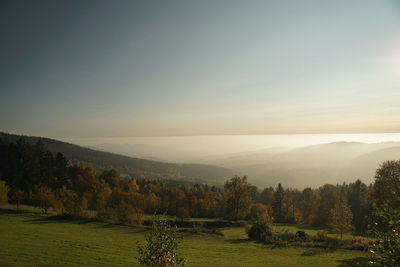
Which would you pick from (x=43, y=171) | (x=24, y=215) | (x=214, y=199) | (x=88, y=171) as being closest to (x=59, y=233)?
(x=24, y=215)

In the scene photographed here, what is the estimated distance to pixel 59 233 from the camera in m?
37.8

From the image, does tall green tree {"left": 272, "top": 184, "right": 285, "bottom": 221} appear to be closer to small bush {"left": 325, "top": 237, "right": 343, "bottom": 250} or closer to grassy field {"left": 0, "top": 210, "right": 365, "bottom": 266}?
small bush {"left": 325, "top": 237, "right": 343, "bottom": 250}

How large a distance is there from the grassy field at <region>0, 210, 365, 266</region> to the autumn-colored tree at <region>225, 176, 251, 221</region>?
55.0 ft

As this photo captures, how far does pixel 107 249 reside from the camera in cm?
3066

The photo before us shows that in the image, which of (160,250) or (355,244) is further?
(355,244)

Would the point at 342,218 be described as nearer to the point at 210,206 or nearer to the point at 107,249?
the point at 107,249

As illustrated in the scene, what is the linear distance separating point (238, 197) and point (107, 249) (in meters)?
40.3

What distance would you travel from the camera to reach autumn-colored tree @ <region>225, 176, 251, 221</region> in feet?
209

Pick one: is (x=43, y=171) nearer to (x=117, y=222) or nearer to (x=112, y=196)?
(x=112, y=196)

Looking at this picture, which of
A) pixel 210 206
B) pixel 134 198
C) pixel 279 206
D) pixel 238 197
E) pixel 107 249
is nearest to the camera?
pixel 107 249

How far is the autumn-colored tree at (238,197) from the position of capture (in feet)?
209

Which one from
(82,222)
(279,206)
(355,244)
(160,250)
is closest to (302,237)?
(355,244)

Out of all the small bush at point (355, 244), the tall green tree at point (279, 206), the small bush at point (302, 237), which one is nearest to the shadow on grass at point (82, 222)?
the small bush at point (302, 237)

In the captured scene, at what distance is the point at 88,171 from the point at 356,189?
107 m
